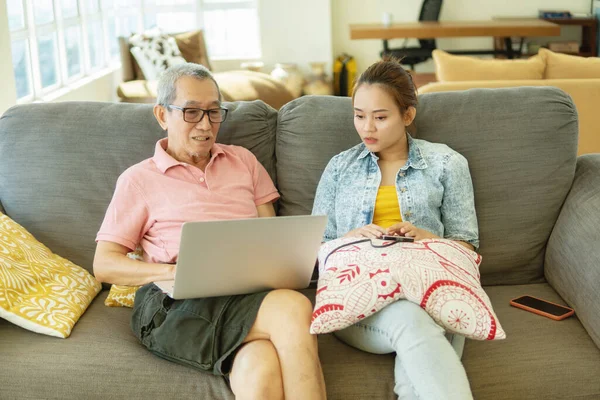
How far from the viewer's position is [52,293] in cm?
195

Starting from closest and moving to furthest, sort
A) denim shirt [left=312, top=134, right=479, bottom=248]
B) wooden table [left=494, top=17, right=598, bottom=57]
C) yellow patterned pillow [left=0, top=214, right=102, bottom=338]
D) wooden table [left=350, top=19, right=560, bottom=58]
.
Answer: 1. yellow patterned pillow [left=0, top=214, right=102, bottom=338]
2. denim shirt [left=312, top=134, right=479, bottom=248]
3. wooden table [left=350, top=19, right=560, bottom=58]
4. wooden table [left=494, top=17, right=598, bottom=57]

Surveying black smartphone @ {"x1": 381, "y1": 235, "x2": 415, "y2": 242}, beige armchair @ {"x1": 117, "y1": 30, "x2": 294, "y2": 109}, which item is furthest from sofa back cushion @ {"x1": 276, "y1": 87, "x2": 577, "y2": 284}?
beige armchair @ {"x1": 117, "y1": 30, "x2": 294, "y2": 109}

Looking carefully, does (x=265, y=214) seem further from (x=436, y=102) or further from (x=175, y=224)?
(x=436, y=102)

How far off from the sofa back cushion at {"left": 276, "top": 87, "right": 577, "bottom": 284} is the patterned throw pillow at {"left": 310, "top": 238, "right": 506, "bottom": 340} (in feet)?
1.43

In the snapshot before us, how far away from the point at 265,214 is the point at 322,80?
194 inches

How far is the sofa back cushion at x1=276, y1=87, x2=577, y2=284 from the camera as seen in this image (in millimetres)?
2193

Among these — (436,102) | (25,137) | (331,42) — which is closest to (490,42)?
(331,42)

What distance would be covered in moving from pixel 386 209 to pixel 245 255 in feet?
1.87

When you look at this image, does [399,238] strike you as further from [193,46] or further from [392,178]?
[193,46]

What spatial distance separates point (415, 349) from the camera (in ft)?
5.22

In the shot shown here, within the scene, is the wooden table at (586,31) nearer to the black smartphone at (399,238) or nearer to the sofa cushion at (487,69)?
the sofa cushion at (487,69)

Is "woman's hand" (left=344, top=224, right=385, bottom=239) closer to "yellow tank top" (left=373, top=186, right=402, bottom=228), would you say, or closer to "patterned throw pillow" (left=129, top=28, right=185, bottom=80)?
"yellow tank top" (left=373, top=186, right=402, bottom=228)

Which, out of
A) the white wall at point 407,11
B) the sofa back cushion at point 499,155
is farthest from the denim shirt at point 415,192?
the white wall at point 407,11

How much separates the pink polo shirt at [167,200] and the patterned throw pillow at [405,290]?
413 mm
